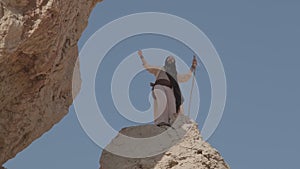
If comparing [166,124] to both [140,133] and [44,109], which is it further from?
[44,109]

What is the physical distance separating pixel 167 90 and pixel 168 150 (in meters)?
1.52

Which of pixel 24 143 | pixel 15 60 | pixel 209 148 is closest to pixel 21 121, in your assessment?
pixel 24 143

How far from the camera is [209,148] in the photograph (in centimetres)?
927

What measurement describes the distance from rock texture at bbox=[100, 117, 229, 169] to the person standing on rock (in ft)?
1.21

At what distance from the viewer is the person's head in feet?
35.4

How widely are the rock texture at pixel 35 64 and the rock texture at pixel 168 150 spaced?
59.1 inches

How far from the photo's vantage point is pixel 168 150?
9.27 meters

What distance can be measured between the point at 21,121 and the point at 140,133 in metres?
1.91

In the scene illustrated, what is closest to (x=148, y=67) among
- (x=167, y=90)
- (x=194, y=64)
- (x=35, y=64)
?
(x=167, y=90)

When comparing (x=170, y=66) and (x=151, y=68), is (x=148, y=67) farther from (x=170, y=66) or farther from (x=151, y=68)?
(x=170, y=66)

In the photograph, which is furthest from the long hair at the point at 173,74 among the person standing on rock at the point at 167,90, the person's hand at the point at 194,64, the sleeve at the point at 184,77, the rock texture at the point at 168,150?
the rock texture at the point at 168,150

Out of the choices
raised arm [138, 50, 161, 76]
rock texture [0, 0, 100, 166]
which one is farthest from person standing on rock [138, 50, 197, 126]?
rock texture [0, 0, 100, 166]

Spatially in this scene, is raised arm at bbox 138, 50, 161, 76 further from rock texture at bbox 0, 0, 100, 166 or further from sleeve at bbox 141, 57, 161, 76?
rock texture at bbox 0, 0, 100, 166

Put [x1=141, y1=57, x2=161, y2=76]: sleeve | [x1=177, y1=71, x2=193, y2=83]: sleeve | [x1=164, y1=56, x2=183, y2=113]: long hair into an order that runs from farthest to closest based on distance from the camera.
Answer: [x1=177, y1=71, x2=193, y2=83]: sleeve → [x1=141, y1=57, x2=161, y2=76]: sleeve → [x1=164, y1=56, x2=183, y2=113]: long hair
